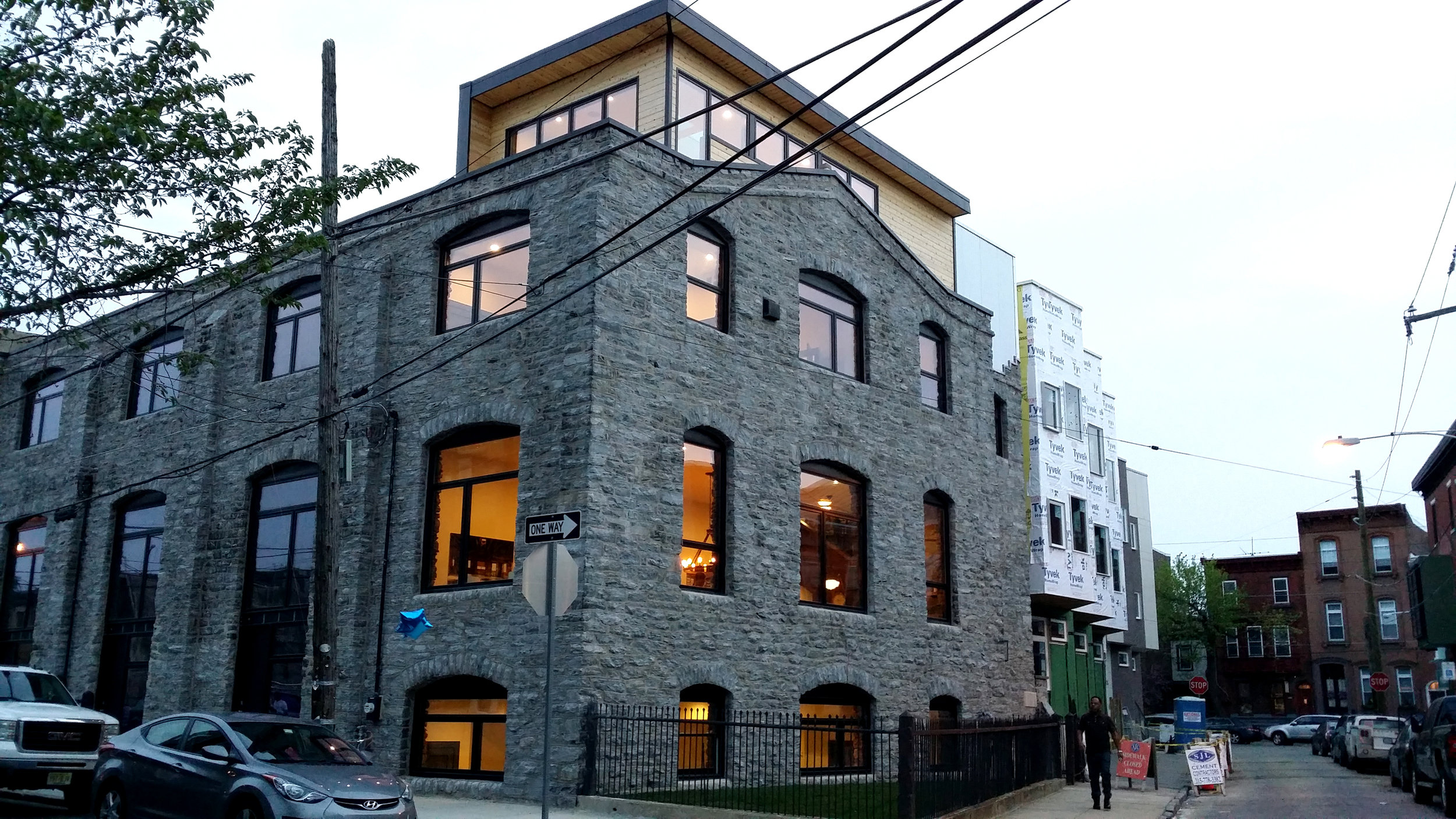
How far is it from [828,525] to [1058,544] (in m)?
12.5

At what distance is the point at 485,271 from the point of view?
804 inches

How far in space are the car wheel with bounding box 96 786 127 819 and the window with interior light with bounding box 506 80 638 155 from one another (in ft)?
45.0

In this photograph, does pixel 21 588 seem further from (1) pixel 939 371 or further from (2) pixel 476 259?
(1) pixel 939 371

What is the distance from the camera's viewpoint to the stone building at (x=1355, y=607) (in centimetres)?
6144

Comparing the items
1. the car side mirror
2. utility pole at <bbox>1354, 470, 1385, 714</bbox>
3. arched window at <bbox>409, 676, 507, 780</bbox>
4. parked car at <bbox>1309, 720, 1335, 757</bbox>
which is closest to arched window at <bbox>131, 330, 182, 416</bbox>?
arched window at <bbox>409, 676, 507, 780</bbox>

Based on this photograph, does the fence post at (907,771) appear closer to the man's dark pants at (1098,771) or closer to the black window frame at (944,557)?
the man's dark pants at (1098,771)

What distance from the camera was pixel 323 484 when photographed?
15.9 metres

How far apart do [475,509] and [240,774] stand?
7.70 metres

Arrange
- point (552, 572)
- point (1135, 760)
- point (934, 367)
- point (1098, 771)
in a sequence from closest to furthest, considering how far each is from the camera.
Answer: point (552, 572) < point (1098, 771) < point (1135, 760) < point (934, 367)

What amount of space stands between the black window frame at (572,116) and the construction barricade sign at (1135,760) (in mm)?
14882

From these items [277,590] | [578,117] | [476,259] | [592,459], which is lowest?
[277,590]

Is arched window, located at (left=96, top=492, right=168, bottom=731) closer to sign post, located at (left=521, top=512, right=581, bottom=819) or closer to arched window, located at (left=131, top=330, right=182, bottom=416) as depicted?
arched window, located at (left=131, top=330, right=182, bottom=416)

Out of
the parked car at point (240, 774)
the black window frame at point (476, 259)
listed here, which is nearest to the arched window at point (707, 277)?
the black window frame at point (476, 259)

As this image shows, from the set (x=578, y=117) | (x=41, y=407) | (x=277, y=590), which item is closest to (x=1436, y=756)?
(x=578, y=117)
